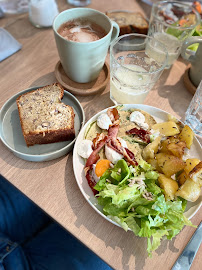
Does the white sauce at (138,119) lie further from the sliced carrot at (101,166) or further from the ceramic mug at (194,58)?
the ceramic mug at (194,58)

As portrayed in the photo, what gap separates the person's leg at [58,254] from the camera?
2.80 feet

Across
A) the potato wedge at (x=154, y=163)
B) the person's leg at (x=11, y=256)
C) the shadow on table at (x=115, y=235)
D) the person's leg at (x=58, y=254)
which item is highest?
the potato wedge at (x=154, y=163)

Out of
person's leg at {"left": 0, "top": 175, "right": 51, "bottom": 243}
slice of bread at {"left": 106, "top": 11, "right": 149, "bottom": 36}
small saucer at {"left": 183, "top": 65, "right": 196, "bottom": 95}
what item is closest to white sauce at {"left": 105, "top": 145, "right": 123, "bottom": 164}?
person's leg at {"left": 0, "top": 175, "right": 51, "bottom": 243}

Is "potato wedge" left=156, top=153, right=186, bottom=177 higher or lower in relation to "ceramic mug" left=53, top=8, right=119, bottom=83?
lower

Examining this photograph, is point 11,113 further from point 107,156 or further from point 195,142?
point 195,142

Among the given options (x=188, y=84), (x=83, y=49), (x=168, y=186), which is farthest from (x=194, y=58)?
(x=168, y=186)

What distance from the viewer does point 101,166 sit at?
2.27 feet

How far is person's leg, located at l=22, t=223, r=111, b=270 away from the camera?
85 centimetres

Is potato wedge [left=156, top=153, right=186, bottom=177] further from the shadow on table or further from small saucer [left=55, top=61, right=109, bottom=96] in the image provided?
small saucer [left=55, top=61, right=109, bottom=96]

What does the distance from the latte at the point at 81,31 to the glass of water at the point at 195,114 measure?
0.44 meters

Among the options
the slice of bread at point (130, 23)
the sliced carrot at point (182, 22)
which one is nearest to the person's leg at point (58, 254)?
the slice of bread at point (130, 23)

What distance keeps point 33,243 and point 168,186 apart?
599mm

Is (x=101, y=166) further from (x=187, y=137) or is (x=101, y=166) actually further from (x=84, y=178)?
(x=187, y=137)

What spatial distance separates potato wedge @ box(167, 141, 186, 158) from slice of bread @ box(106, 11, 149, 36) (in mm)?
728
